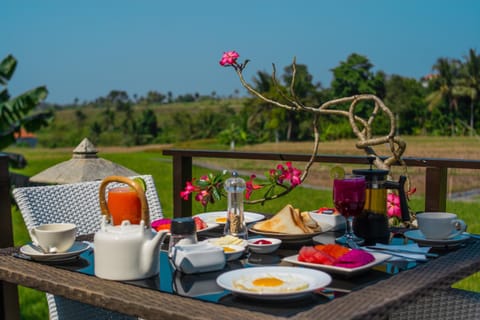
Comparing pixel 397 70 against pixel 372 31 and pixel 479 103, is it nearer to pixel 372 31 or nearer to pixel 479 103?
pixel 479 103

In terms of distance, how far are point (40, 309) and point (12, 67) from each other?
698 centimetres

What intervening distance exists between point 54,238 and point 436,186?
173 cm

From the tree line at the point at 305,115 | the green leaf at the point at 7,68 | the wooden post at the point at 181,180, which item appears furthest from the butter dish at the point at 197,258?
the tree line at the point at 305,115

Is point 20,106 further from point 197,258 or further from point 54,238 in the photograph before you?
point 197,258

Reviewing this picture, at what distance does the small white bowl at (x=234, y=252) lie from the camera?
148cm

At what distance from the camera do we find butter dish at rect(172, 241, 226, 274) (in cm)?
134

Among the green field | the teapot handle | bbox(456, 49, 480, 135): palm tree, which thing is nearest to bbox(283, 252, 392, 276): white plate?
the teapot handle

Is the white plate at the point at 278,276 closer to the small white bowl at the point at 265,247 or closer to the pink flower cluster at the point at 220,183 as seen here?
the small white bowl at the point at 265,247

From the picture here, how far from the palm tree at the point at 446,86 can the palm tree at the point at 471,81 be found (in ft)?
1.73

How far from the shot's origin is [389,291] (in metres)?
1.22

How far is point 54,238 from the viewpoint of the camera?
1.49m

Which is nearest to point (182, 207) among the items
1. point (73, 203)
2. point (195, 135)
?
point (73, 203)

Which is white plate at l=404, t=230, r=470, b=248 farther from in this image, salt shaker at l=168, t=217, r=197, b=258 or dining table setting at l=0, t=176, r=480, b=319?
salt shaker at l=168, t=217, r=197, b=258

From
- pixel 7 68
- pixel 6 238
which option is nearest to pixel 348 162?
pixel 6 238
